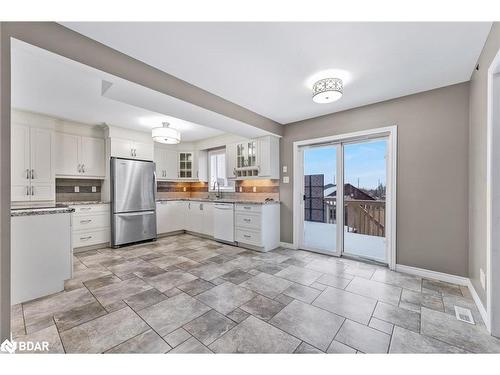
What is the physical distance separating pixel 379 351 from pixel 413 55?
264cm

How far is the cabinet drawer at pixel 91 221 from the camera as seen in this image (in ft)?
12.4

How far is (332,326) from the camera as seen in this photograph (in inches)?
68.9

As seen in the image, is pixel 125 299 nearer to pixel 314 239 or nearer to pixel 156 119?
pixel 156 119

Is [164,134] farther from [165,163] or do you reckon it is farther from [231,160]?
[165,163]

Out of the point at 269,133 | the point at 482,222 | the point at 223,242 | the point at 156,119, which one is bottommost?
the point at 223,242

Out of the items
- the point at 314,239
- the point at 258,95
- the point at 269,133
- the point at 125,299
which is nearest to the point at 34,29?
the point at 258,95

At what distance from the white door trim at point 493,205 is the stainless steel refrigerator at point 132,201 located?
5155 mm

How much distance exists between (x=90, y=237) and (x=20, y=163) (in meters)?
1.63

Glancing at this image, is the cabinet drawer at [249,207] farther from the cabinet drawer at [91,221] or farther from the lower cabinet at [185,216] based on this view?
the cabinet drawer at [91,221]

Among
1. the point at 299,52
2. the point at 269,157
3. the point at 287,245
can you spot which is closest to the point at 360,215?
the point at 287,245

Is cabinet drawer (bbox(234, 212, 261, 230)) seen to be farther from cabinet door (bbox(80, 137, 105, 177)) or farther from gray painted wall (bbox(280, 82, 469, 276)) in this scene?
cabinet door (bbox(80, 137, 105, 177))

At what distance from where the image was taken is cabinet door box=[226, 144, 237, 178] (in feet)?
15.6
